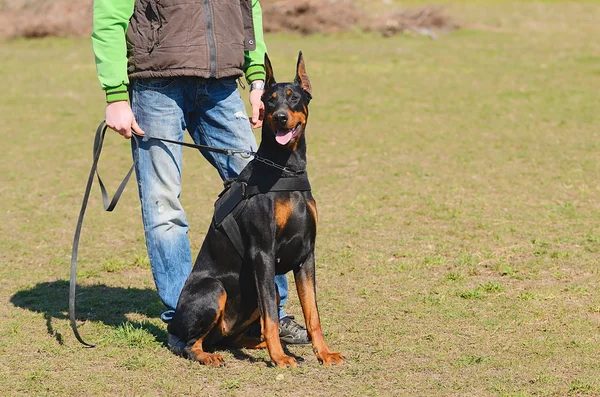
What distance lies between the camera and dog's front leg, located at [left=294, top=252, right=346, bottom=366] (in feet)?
16.1

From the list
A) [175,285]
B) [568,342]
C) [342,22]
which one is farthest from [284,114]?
[342,22]

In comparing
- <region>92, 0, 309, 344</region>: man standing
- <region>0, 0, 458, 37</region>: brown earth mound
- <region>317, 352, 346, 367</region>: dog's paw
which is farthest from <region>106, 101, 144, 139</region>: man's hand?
<region>0, 0, 458, 37</region>: brown earth mound

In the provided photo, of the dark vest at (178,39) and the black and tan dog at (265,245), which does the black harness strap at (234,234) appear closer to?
the black and tan dog at (265,245)

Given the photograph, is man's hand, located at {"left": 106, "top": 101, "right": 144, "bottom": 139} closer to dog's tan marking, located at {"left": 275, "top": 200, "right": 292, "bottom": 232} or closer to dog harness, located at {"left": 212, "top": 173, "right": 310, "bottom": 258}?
dog harness, located at {"left": 212, "top": 173, "right": 310, "bottom": 258}

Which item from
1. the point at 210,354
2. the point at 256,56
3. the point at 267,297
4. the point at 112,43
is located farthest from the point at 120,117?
the point at 210,354

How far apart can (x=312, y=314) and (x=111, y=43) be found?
1822mm

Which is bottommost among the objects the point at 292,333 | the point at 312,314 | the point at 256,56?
the point at 292,333

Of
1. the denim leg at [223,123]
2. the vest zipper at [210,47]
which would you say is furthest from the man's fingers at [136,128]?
the vest zipper at [210,47]

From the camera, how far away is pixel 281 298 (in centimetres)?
554

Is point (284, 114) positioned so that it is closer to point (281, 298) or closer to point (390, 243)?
point (281, 298)

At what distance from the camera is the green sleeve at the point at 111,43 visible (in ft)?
16.2

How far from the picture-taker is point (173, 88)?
5105 millimetres

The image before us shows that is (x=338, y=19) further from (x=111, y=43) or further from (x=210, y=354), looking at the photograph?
(x=210, y=354)

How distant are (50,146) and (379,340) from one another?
8101mm
